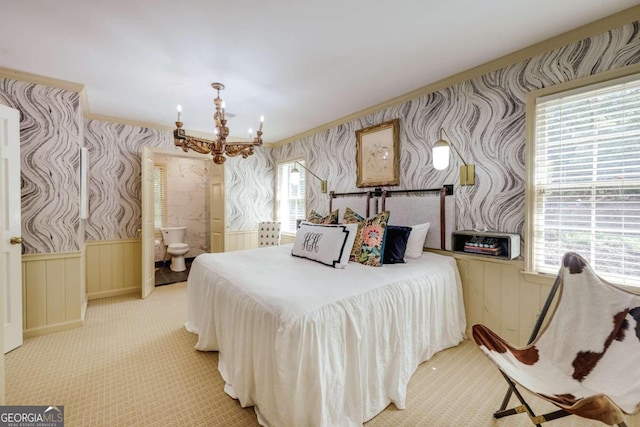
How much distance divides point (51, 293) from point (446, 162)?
3.90 meters

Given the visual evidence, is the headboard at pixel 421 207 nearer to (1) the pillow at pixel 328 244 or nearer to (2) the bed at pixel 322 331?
(2) the bed at pixel 322 331

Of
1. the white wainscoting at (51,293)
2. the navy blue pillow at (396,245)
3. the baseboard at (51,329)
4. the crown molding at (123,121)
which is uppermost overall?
the crown molding at (123,121)

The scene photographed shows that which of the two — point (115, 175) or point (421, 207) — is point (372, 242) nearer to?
point (421, 207)

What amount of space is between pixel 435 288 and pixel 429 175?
3.87 ft

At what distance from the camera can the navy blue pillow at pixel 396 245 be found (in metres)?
2.48

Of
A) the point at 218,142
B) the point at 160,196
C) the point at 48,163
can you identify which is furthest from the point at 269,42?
the point at 160,196

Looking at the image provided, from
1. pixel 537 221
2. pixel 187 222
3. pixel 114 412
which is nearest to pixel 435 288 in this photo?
pixel 537 221

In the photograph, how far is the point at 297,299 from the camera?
5.18 feet

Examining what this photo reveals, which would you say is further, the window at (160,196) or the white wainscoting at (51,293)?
the window at (160,196)

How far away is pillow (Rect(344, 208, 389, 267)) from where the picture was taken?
2414 mm

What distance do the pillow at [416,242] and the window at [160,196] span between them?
4.99 meters

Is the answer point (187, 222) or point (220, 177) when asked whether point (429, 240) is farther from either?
point (187, 222)

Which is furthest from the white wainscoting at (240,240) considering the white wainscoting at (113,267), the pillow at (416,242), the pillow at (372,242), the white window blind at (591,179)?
the white window blind at (591,179)

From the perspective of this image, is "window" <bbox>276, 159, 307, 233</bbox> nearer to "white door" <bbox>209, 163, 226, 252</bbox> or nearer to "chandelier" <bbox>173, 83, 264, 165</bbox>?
"white door" <bbox>209, 163, 226, 252</bbox>
